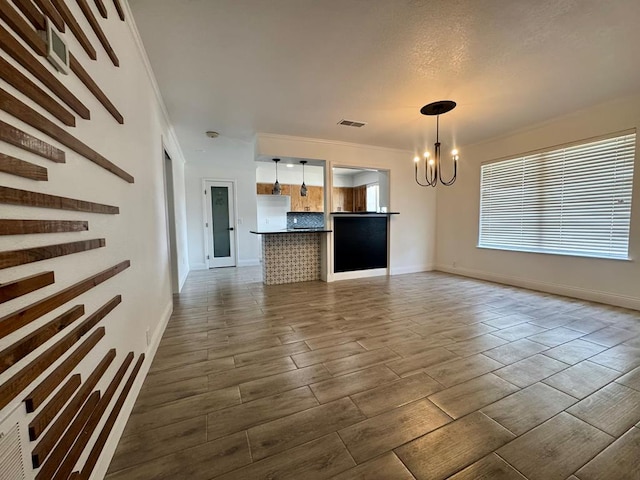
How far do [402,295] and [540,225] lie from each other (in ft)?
7.99

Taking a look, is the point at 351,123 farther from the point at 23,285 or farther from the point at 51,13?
the point at 23,285

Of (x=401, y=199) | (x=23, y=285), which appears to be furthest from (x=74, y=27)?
(x=401, y=199)

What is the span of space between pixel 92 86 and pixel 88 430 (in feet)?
4.80

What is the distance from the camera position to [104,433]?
4.00ft

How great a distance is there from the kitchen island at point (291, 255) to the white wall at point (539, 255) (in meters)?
2.72

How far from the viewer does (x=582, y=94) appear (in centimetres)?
306

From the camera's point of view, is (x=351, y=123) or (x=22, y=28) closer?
(x=22, y=28)

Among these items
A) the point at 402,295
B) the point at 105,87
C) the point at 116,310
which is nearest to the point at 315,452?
the point at 116,310

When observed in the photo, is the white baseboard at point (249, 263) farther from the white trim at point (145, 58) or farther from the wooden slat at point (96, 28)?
the wooden slat at point (96, 28)

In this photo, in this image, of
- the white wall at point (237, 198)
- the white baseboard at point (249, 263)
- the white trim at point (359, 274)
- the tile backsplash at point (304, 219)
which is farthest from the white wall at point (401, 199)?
the tile backsplash at point (304, 219)

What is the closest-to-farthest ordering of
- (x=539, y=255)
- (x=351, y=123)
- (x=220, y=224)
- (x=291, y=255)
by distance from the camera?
Result: (x=351, y=123) < (x=539, y=255) < (x=291, y=255) < (x=220, y=224)

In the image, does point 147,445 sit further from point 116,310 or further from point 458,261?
point 458,261

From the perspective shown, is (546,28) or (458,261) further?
(458,261)

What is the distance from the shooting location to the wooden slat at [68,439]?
80 cm
